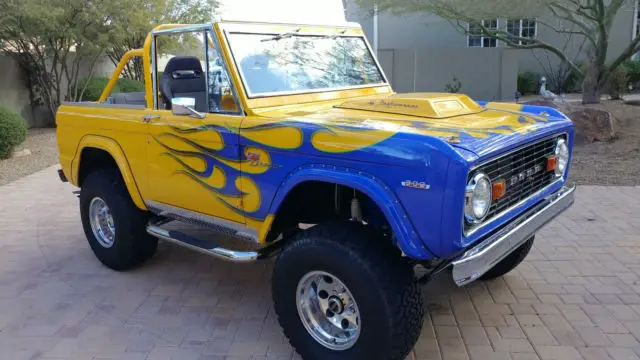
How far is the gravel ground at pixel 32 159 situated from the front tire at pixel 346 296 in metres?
6.97

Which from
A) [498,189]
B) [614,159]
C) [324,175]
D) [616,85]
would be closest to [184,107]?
[324,175]

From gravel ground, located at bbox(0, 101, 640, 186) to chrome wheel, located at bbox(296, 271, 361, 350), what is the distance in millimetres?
5621

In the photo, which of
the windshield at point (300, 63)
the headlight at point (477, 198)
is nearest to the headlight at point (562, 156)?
the headlight at point (477, 198)

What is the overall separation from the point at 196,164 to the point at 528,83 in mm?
19829

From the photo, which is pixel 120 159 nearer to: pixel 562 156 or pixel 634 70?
pixel 562 156

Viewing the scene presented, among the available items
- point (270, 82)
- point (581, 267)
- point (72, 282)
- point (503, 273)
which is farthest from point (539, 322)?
point (72, 282)

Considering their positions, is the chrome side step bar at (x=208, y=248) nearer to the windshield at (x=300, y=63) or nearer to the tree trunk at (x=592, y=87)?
the windshield at (x=300, y=63)

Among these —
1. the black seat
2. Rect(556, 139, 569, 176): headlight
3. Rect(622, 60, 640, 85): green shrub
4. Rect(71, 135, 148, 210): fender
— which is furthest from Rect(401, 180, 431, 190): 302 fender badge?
Rect(622, 60, 640, 85): green shrub

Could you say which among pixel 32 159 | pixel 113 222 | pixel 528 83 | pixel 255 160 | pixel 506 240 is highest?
pixel 528 83

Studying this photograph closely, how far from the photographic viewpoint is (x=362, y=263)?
9.28ft

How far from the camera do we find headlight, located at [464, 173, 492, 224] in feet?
8.71

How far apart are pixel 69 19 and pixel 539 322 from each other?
1152 cm

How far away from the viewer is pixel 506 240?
294 cm

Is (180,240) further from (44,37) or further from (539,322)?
(44,37)
